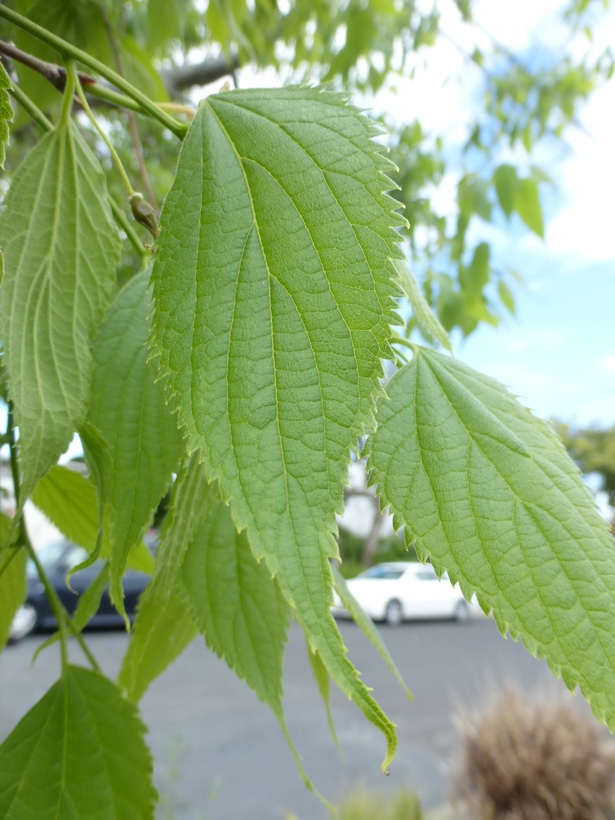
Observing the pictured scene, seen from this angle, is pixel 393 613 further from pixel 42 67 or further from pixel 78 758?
pixel 42 67

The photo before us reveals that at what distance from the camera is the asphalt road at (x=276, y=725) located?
3.23 m

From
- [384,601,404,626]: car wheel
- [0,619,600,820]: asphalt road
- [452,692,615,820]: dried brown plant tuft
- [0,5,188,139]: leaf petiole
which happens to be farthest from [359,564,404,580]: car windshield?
[0,5,188,139]: leaf petiole

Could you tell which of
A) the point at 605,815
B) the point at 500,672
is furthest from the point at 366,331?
the point at 500,672

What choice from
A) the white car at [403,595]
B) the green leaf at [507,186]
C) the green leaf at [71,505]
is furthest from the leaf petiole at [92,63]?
the white car at [403,595]

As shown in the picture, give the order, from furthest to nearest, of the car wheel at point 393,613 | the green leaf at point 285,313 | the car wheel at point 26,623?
the car wheel at point 393,613 < the car wheel at point 26,623 < the green leaf at point 285,313

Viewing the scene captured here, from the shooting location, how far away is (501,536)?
0.82 ft

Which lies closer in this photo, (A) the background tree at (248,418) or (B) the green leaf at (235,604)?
(A) the background tree at (248,418)

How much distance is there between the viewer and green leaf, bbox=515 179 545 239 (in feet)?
4.06

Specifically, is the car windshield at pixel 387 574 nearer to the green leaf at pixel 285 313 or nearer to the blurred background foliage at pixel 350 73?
the blurred background foliage at pixel 350 73

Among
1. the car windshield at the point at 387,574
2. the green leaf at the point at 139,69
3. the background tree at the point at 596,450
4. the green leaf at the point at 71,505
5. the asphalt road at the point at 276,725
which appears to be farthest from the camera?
the background tree at the point at 596,450

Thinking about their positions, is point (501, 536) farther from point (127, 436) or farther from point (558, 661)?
point (127, 436)

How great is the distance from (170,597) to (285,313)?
0.67ft

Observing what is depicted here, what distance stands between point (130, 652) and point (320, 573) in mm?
205

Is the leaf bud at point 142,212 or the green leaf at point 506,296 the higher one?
the green leaf at point 506,296
